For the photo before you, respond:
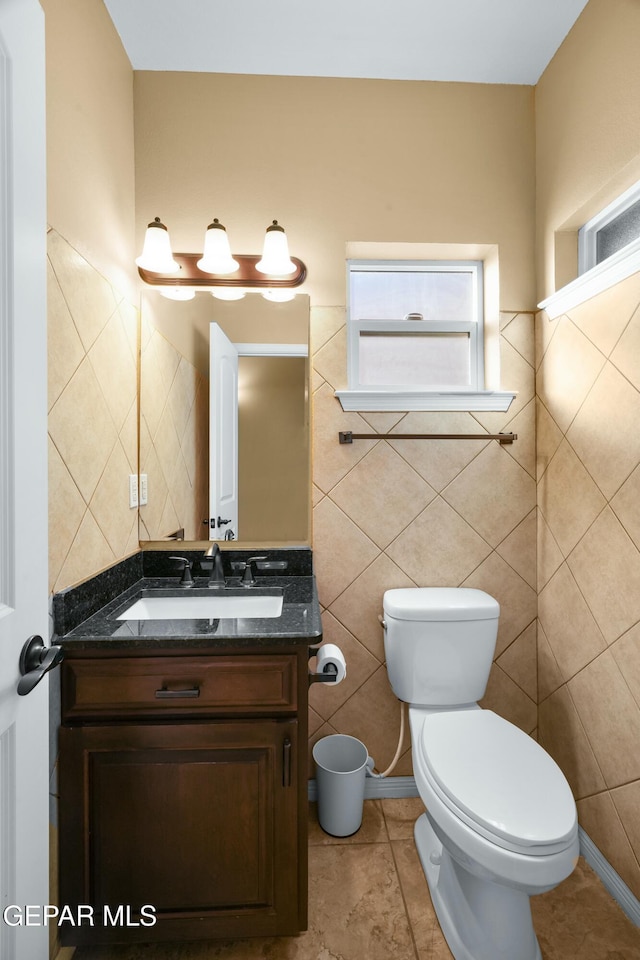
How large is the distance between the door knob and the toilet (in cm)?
96

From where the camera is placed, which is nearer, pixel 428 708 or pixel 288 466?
pixel 428 708

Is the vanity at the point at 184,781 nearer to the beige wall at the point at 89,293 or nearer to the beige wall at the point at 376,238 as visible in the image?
the beige wall at the point at 89,293

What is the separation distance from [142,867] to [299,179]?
215 cm

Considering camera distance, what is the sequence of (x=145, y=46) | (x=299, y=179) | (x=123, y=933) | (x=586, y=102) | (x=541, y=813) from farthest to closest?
(x=299, y=179)
(x=145, y=46)
(x=586, y=102)
(x=123, y=933)
(x=541, y=813)

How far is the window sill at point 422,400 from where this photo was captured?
5.86 ft

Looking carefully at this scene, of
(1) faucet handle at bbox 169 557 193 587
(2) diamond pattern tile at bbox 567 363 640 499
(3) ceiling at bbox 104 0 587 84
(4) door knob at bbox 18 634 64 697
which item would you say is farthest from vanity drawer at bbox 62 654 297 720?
(3) ceiling at bbox 104 0 587 84

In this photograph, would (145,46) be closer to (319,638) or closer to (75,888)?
(319,638)

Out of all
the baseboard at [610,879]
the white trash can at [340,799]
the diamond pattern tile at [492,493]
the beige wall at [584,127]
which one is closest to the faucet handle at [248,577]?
the white trash can at [340,799]

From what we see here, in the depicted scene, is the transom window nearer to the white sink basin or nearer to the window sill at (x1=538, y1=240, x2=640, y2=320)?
the window sill at (x1=538, y1=240, x2=640, y2=320)

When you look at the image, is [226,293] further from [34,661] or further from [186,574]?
[34,661]

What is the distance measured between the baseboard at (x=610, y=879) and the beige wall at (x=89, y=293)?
1.74 meters

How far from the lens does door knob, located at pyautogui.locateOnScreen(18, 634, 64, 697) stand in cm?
79

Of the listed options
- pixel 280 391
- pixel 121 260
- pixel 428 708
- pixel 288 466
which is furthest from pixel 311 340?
pixel 428 708

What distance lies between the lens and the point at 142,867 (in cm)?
120
